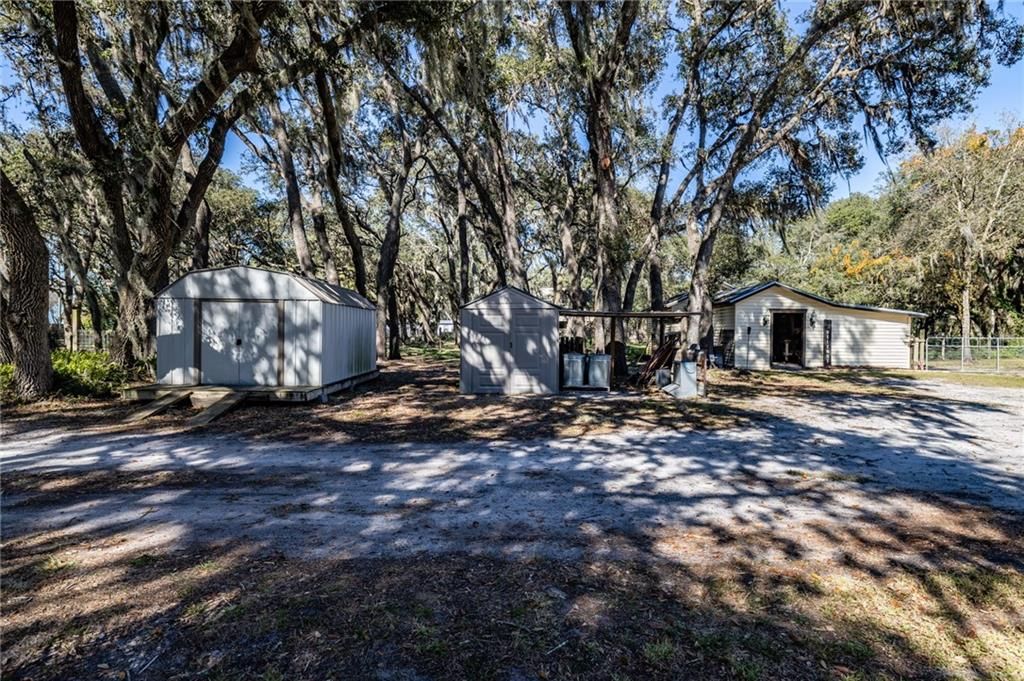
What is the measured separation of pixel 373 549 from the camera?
353 centimetres

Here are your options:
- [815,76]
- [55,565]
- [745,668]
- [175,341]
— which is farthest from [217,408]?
[815,76]

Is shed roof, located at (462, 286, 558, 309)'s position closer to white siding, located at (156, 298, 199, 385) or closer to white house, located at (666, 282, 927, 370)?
white siding, located at (156, 298, 199, 385)

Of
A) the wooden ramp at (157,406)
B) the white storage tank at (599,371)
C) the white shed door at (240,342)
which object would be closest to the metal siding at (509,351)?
the white storage tank at (599,371)

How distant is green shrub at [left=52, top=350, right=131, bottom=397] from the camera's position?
996cm

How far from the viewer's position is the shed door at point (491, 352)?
1191cm

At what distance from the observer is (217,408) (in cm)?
880

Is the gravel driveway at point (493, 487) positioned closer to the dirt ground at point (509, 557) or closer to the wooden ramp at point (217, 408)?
the dirt ground at point (509, 557)


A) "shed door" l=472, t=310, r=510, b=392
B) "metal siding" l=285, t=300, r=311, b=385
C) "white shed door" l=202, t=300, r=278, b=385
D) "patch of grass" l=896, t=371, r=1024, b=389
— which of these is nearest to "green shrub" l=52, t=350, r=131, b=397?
"white shed door" l=202, t=300, r=278, b=385

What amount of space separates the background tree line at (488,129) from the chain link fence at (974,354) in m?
4.64

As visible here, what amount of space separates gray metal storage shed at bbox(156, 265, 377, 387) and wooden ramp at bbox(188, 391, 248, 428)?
0.82 m

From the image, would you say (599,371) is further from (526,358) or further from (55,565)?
(55,565)

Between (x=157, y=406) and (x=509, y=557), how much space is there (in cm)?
812

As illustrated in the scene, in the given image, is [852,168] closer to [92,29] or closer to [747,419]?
[747,419]

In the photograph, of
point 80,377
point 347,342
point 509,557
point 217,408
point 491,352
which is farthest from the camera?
point 347,342
